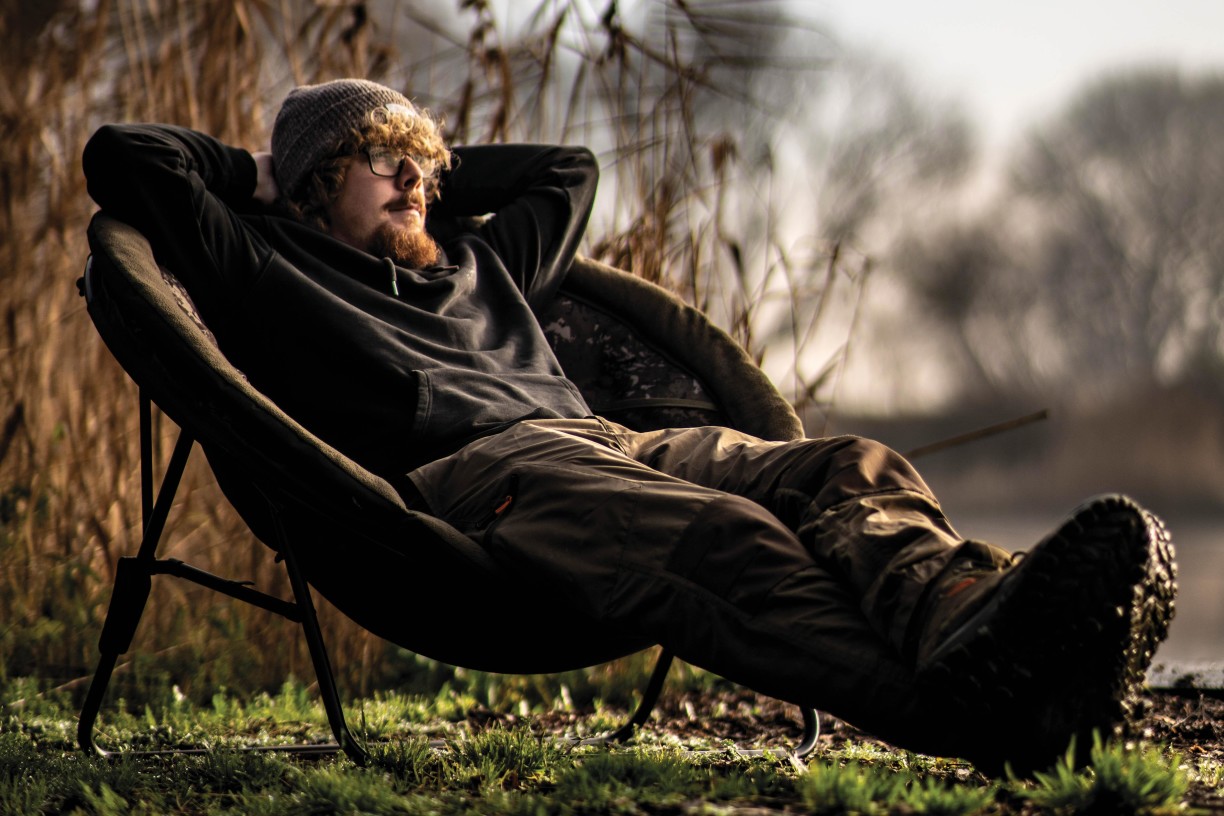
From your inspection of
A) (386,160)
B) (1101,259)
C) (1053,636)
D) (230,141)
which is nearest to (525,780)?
(1053,636)

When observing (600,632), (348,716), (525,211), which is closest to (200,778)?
(600,632)

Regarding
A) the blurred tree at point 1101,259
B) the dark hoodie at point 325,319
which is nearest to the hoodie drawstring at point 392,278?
the dark hoodie at point 325,319

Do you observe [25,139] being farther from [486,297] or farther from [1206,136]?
[1206,136]

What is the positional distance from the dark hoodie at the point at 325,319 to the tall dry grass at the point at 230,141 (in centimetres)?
89

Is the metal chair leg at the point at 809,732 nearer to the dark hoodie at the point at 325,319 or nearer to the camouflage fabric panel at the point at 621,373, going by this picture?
the camouflage fabric panel at the point at 621,373

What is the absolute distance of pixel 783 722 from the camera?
9.57ft

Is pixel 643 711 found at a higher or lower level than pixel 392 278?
lower

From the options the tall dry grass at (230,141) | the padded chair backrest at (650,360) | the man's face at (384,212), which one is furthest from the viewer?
the tall dry grass at (230,141)

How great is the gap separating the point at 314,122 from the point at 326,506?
994 millimetres

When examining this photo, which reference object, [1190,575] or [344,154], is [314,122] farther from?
[1190,575]

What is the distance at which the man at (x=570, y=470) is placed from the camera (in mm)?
1371

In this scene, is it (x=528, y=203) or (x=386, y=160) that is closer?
(x=386, y=160)

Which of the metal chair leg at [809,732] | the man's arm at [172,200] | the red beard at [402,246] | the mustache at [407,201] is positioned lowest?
the metal chair leg at [809,732]

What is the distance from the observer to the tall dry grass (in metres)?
3.06
